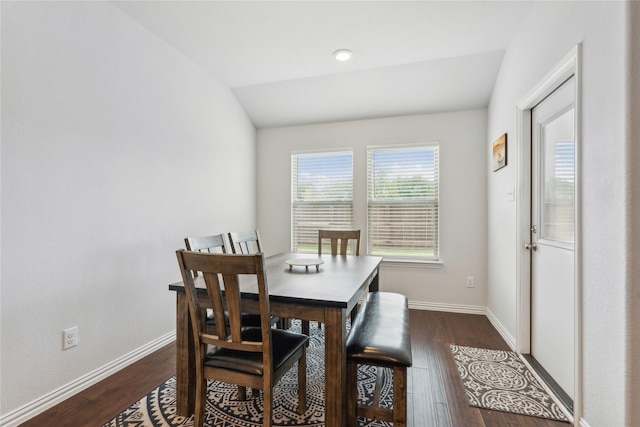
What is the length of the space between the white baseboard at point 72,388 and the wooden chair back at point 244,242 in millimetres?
1060

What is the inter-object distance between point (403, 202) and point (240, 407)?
9.05 ft

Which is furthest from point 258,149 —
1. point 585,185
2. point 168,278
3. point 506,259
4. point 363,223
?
point 585,185

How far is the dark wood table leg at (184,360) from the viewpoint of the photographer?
1630mm

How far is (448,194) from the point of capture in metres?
3.53

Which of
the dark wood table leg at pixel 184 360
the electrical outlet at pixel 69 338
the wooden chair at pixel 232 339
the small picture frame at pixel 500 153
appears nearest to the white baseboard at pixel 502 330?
the small picture frame at pixel 500 153

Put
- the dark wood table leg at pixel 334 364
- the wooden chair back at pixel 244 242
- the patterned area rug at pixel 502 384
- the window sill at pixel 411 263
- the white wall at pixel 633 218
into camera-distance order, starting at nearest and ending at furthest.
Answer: the white wall at pixel 633 218
the dark wood table leg at pixel 334 364
the patterned area rug at pixel 502 384
the wooden chair back at pixel 244 242
the window sill at pixel 411 263

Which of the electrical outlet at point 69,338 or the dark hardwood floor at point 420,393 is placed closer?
the dark hardwood floor at point 420,393

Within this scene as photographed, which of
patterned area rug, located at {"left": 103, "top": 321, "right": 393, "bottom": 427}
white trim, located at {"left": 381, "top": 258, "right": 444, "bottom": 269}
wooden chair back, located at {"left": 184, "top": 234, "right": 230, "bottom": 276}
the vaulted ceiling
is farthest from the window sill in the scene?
wooden chair back, located at {"left": 184, "top": 234, "right": 230, "bottom": 276}

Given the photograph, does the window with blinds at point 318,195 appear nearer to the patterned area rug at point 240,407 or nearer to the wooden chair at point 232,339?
the patterned area rug at point 240,407

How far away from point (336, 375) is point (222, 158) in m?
2.77

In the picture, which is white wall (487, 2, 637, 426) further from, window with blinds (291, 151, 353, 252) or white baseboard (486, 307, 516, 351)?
window with blinds (291, 151, 353, 252)

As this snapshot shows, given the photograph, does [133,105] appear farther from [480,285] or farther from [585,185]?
[480,285]

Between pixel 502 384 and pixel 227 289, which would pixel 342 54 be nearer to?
pixel 227 289

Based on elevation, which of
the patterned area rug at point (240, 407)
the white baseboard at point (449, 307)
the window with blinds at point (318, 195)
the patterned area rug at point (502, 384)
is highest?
the window with blinds at point (318, 195)
